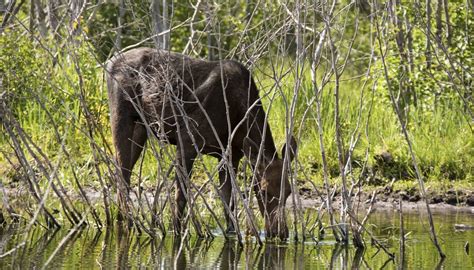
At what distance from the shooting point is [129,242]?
9.00m

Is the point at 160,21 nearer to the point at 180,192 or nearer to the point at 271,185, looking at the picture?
the point at 180,192

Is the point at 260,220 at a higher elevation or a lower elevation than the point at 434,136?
lower

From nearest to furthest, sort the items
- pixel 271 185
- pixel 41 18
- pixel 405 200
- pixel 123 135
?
pixel 271 185, pixel 123 135, pixel 405 200, pixel 41 18

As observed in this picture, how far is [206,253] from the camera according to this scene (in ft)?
28.0

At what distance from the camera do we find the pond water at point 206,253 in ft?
26.2

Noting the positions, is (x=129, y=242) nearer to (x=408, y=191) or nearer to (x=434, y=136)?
(x=408, y=191)

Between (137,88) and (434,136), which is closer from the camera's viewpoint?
(137,88)

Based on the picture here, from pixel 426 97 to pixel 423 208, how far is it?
223 centimetres

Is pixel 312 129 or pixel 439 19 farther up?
pixel 439 19

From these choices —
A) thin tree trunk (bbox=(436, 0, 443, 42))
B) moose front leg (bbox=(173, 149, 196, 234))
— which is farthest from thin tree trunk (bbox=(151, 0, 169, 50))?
thin tree trunk (bbox=(436, 0, 443, 42))

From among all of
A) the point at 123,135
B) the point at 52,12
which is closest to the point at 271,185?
the point at 123,135

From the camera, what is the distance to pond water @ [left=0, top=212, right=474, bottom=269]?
7984 mm

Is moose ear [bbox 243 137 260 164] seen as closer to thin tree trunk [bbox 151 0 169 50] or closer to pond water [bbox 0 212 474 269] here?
pond water [bbox 0 212 474 269]

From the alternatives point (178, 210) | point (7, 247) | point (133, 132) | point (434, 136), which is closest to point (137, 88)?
point (133, 132)
